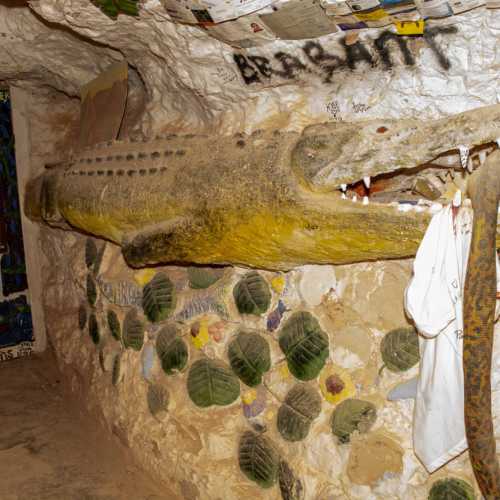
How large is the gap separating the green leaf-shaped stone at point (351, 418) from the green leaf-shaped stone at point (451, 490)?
33 cm

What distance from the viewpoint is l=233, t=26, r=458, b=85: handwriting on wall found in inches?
80.9

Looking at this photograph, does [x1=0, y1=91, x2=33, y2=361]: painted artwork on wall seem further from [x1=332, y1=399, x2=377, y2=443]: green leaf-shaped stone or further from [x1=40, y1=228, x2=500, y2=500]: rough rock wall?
[x1=332, y1=399, x2=377, y2=443]: green leaf-shaped stone

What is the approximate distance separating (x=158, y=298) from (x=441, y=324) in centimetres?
175

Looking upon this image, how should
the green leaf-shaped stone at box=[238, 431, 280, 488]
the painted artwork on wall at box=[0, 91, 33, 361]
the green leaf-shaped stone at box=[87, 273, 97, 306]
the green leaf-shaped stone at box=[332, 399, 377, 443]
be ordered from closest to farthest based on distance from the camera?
1. the green leaf-shaped stone at box=[332, 399, 377, 443]
2. the green leaf-shaped stone at box=[238, 431, 280, 488]
3. the green leaf-shaped stone at box=[87, 273, 97, 306]
4. the painted artwork on wall at box=[0, 91, 33, 361]

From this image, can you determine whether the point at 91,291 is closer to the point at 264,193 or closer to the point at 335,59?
the point at 264,193

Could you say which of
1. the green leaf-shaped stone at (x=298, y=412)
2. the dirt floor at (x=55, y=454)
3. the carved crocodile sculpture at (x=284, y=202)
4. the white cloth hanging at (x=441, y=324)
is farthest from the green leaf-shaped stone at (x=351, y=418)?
the dirt floor at (x=55, y=454)

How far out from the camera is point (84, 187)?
3.30m

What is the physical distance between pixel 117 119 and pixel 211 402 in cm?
184

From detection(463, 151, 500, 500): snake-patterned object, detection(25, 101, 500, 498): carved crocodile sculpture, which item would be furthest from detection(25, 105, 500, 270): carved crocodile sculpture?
detection(463, 151, 500, 500): snake-patterned object

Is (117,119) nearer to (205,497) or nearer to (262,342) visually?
(262,342)

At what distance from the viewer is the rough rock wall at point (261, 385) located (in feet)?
7.52

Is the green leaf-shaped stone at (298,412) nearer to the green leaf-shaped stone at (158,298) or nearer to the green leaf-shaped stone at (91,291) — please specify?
the green leaf-shaped stone at (158,298)

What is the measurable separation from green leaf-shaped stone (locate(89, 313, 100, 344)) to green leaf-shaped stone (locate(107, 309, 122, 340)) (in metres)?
0.22

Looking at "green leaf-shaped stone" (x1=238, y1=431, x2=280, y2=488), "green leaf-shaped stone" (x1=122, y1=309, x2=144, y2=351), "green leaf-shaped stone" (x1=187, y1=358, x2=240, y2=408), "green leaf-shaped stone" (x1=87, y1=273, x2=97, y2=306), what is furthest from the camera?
"green leaf-shaped stone" (x1=87, y1=273, x2=97, y2=306)
